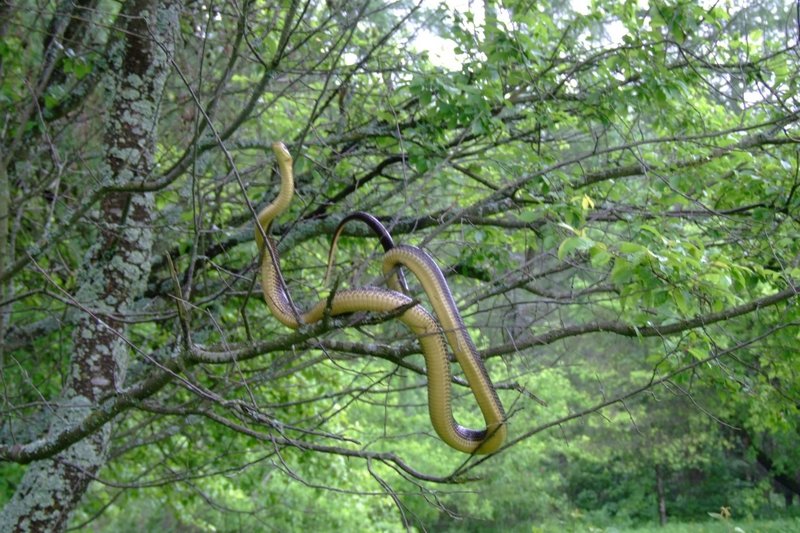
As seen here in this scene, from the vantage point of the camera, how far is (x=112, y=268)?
429 centimetres

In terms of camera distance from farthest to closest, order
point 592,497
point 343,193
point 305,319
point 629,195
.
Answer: point 592,497 < point 629,195 < point 343,193 < point 305,319

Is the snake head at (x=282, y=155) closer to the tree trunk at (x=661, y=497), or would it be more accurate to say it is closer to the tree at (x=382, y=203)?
the tree at (x=382, y=203)

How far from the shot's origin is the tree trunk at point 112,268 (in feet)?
12.9

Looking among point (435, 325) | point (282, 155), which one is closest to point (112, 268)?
point (282, 155)

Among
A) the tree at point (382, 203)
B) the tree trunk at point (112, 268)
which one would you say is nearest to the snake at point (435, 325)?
the tree at point (382, 203)

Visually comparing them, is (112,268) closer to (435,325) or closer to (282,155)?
(282,155)

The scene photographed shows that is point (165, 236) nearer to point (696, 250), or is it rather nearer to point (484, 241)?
point (484, 241)

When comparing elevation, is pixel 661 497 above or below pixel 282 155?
below

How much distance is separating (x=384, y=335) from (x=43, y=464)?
189 cm

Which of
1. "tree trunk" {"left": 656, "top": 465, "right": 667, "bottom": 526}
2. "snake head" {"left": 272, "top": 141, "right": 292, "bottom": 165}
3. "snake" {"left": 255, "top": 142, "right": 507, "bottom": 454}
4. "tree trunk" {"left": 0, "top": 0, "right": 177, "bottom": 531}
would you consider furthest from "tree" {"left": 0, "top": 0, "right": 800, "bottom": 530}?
"tree trunk" {"left": 656, "top": 465, "right": 667, "bottom": 526}

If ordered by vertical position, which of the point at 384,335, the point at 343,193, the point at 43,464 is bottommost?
the point at 43,464

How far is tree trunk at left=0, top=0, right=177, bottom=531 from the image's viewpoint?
12.9 ft

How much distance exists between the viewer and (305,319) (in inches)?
116

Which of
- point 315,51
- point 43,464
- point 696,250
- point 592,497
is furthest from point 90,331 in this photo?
point 592,497
